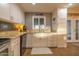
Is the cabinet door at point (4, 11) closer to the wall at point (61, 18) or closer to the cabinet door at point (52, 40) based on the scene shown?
the cabinet door at point (52, 40)

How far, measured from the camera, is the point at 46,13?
8805mm

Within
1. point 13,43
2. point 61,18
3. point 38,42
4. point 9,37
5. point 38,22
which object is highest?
point 61,18

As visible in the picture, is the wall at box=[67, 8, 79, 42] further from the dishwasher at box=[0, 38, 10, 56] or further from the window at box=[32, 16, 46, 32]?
the dishwasher at box=[0, 38, 10, 56]

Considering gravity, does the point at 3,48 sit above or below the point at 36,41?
above

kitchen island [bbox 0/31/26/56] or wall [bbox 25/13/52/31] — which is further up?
wall [bbox 25/13/52/31]

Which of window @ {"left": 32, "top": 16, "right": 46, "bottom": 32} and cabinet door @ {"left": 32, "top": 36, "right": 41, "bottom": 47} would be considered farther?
window @ {"left": 32, "top": 16, "right": 46, "bottom": 32}

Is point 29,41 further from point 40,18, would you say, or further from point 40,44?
point 40,18

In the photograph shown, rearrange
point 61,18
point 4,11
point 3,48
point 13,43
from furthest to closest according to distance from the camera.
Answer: point 61,18
point 4,11
point 13,43
point 3,48

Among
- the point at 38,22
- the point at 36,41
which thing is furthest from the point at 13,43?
the point at 38,22

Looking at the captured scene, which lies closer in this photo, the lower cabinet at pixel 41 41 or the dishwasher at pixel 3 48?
the dishwasher at pixel 3 48

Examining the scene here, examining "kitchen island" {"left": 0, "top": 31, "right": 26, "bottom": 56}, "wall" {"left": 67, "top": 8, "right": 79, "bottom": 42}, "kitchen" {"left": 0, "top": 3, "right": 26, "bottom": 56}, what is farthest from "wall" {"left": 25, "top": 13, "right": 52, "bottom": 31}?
"kitchen island" {"left": 0, "top": 31, "right": 26, "bottom": 56}

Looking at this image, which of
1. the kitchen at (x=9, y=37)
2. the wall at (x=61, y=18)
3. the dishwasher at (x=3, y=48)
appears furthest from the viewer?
the wall at (x=61, y=18)

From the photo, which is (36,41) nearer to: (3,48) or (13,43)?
(13,43)

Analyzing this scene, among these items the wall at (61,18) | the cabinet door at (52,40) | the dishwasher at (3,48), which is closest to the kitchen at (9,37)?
the dishwasher at (3,48)
